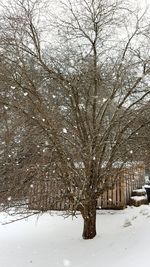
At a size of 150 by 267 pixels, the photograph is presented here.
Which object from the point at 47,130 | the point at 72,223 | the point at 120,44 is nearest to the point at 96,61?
the point at 120,44

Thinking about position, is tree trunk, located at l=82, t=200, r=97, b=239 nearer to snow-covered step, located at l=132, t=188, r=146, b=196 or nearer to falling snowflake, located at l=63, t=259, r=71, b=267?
falling snowflake, located at l=63, t=259, r=71, b=267

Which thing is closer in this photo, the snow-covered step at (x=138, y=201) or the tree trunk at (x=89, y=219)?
the tree trunk at (x=89, y=219)

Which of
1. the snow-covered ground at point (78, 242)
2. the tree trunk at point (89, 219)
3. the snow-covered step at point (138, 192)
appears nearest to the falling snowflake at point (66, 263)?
the snow-covered ground at point (78, 242)

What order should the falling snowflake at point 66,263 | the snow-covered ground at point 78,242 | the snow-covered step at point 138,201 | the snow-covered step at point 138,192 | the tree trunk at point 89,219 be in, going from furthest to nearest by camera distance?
the snow-covered step at point 138,192, the snow-covered step at point 138,201, the tree trunk at point 89,219, the falling snowflake at point 66,263, the snow-covered ground at point 78,242

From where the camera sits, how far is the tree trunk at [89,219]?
9.16 meters

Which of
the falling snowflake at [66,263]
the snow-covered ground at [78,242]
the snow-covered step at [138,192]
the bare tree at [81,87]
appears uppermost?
the bare tree at [81,87]

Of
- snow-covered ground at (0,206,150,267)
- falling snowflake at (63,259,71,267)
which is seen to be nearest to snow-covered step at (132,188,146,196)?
snow-covered ground at (0,206,150,267)

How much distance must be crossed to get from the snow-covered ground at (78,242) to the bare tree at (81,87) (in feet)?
2.37

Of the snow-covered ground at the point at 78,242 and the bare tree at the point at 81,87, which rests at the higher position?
the bare tree at the point at 81,87

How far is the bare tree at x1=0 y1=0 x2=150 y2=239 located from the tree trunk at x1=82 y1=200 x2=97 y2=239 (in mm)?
25

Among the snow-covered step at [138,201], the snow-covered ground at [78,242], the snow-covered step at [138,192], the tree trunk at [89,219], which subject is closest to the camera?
the snow-covered ground at [78,242]

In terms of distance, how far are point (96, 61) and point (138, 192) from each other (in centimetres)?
578

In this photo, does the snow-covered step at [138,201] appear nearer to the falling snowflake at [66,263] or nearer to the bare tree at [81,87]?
the bare tree at [81,87]

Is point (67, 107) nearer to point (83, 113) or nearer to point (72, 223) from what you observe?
point (83, 113)
